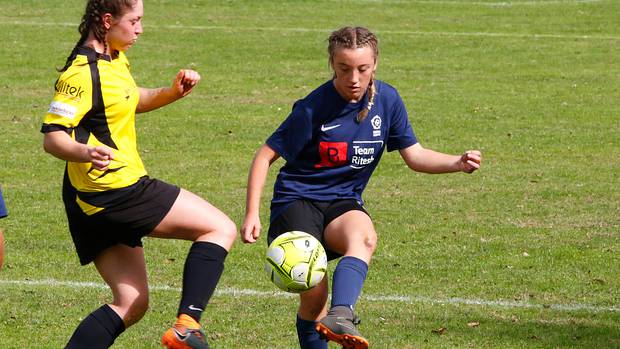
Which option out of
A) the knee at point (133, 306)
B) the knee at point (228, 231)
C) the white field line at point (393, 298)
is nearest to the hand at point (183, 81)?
the knee at point (228, 231)

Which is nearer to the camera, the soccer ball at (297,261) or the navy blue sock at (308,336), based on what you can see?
the soccer ball at (297,261)

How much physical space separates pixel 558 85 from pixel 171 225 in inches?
520

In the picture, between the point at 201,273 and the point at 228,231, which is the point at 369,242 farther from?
the point at 201,273

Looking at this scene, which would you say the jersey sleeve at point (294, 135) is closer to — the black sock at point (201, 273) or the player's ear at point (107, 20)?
the black sock at point (201, 273)

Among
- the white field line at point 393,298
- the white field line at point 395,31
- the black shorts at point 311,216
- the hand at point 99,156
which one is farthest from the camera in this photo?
the white field line at point 395,31

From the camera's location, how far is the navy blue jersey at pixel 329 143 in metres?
6.59

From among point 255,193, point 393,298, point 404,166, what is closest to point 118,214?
point 255,193

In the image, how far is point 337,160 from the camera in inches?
261

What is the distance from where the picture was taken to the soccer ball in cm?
628

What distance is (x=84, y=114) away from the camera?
5895 millimetres

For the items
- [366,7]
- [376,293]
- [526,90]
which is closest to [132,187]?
[376,293]

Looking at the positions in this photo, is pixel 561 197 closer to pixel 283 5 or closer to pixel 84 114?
pixel 84 114

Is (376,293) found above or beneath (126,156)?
beneath

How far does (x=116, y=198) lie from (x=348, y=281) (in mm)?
1214
